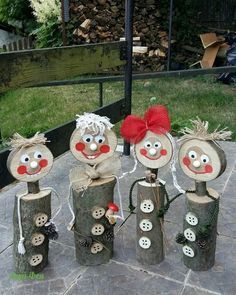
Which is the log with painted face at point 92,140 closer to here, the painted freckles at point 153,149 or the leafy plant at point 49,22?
the painted freckles at point 153,149

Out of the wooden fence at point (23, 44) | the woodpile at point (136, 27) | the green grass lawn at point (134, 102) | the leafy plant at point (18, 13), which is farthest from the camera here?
the leafy plant at point (18, 13)

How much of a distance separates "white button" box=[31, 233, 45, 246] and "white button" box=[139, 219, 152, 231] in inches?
19.1

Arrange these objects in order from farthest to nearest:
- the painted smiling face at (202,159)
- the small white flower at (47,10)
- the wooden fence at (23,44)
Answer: the wooden fence at (23,44)
the small white flower at (47,10)
the painted smiling face at (202,159)

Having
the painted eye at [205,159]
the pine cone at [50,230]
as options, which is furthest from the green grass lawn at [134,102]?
the pine cone at [50,230]

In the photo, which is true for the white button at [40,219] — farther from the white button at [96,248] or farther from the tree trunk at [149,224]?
the tree trunk at [149,224]

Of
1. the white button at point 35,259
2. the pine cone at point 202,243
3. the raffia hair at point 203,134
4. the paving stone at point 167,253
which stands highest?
the raffia hair at point 203,134

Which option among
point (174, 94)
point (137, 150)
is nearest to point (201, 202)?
point (137, 150)

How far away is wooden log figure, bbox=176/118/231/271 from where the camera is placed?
1848 mm

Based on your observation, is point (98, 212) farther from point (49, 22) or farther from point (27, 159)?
point (49, 22)

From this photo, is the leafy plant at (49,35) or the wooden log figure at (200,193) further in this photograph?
the leafy plant at (49,35)

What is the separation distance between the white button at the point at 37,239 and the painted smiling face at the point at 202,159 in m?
Answer: 0.76

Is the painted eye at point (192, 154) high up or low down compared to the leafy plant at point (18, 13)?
down

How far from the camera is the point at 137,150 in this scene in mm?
1962

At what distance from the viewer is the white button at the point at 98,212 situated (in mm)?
1974
